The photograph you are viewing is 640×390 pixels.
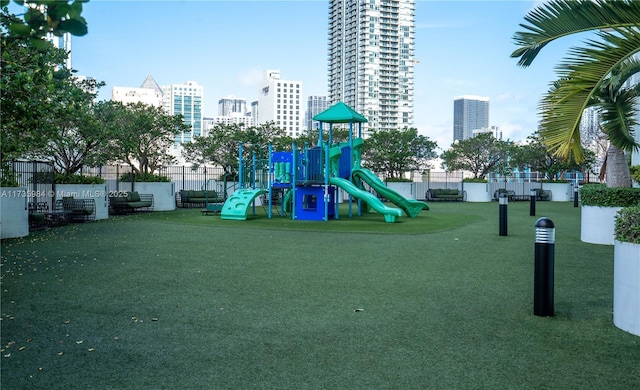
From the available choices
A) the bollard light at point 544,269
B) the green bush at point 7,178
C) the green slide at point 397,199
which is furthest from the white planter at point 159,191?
the bollard light at point 544,269

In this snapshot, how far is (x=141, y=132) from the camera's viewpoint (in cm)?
2662

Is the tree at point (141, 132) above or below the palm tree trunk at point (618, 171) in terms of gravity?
above

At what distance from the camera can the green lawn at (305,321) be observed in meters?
3.87

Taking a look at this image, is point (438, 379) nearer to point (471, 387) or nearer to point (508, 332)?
point (471, 387)

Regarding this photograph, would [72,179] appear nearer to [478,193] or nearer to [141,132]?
[141,132]

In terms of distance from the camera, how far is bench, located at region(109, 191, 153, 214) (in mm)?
20906

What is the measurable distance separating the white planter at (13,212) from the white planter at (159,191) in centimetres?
1053

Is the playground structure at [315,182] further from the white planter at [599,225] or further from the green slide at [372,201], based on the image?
the white planter at [599,225]

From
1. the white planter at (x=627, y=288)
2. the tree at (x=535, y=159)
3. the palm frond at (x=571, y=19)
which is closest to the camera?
the white planter at (x=627, y=288)

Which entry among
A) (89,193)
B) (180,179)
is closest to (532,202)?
(89,193)

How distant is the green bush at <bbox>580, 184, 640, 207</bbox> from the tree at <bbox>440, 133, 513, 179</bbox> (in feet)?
99.2

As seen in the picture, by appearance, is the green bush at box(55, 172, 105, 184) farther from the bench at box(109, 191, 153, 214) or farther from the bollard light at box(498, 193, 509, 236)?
the bollard light at box(498, 193, 509, 236)

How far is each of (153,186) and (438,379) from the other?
2187cm

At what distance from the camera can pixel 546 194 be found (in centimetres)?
3741
